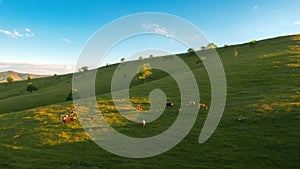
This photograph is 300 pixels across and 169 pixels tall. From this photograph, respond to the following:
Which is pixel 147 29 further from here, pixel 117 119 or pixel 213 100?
pixel 213 100

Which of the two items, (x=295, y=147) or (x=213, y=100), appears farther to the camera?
(x=213, y=100)

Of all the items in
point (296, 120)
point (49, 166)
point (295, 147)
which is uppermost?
point (296, 120)

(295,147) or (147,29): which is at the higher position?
(147,29)

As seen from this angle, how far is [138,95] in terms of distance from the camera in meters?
47.7

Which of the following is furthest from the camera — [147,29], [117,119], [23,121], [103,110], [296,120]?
[103,110]

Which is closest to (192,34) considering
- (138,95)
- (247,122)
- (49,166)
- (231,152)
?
(231,152)

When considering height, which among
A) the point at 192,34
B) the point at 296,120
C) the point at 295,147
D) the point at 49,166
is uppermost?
the point at 192,34

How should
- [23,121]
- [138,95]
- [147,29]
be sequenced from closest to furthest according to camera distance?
[147,29], [23,121], [138,95]

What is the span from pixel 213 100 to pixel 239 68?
86.0 ft

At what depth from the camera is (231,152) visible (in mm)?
21562

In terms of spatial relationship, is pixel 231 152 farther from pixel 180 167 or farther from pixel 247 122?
pixel 247 122

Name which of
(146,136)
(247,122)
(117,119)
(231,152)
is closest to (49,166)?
(146,136)

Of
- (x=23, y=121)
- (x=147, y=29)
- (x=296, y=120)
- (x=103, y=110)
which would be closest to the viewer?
(x=147, y=29)

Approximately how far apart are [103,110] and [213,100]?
57.9 ft
